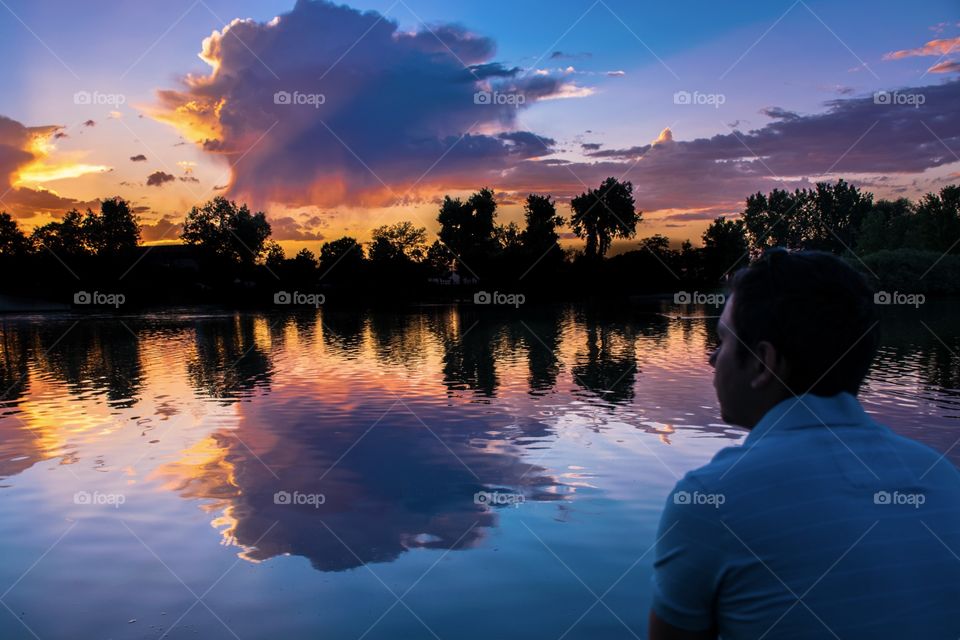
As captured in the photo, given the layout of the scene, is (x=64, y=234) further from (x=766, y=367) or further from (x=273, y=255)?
(x=766, y=367)

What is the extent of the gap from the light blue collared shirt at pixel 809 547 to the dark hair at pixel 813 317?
0.19 m

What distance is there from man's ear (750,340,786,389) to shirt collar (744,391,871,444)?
0.07 m

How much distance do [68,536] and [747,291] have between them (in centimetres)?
734

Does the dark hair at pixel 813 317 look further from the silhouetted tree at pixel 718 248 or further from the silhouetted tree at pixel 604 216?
the silhouetted tree at pixel 604 216

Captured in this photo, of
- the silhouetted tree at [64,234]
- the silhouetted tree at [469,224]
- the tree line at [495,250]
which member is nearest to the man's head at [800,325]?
the tree line at [495,250]

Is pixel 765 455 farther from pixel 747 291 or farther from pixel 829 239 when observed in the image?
pixel 829 239

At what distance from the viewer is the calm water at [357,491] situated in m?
5.46

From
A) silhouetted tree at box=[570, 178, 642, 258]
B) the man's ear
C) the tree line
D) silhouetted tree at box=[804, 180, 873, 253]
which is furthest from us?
silhouetted tree at box=[804, 180, 873, 253]

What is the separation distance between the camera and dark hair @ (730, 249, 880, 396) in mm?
1735

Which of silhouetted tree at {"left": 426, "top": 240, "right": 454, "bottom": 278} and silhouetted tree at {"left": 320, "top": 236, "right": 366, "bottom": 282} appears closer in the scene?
silhouetted tree at {"left": 320, "top": 236, "right": 366, "bottom": 282}

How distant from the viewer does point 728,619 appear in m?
1.66

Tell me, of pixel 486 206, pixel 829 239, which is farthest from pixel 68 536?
pixel 829 239

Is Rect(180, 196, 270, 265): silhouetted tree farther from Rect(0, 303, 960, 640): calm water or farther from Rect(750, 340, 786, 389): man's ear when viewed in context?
Rect(750, 340, 786, 389): man's ear

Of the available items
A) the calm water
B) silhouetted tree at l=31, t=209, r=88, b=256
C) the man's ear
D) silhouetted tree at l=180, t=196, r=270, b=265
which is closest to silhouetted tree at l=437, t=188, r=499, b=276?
silhouetted tree at l=180, t=196, r=270, b=265
